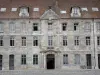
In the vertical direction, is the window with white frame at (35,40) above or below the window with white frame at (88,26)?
below

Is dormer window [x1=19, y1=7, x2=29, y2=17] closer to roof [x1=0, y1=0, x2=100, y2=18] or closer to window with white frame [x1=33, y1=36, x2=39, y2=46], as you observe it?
roof [x1=0, y1=0, x2=100, y2=18]

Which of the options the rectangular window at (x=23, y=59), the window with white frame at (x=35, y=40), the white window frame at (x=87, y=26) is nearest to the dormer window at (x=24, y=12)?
the window with white frame at (x=35, y=40)

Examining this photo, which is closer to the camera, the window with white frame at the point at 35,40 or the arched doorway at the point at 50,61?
the window with white frame at the point at 35,40

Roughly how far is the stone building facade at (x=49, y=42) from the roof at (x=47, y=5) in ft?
2.25

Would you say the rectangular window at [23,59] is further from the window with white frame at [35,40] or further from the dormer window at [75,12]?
the dormer window at [75,12]

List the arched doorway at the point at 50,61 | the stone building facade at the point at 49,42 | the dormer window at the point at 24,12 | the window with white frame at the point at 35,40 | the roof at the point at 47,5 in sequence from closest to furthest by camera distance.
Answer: the stone building facade at the point at 49,42 → the window with white frame at the point at 35,40 → the arched doorway at the point at 50,61 → the dormer window at the point at 24,12 → the roof at the point at 47,5

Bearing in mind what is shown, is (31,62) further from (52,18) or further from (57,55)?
(52,18)

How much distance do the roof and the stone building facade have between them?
685mm

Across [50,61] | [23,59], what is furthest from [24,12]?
[50,61]

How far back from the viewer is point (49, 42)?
5172 cm

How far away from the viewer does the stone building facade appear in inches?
A: 2019

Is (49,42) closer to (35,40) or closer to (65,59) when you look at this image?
(35,40)

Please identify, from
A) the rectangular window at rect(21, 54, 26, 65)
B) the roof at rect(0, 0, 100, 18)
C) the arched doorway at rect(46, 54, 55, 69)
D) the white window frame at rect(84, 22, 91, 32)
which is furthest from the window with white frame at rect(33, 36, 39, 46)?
the white window frame at rect(84, 22, 91, 32)

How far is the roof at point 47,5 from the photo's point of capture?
52.2m
